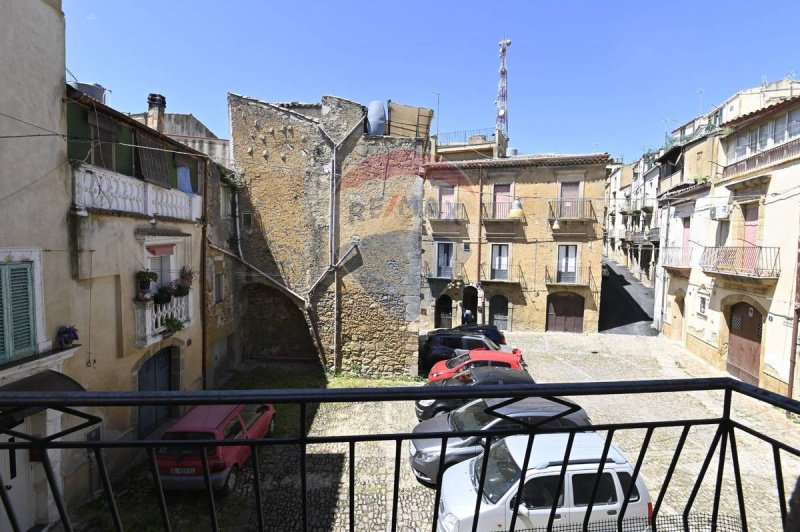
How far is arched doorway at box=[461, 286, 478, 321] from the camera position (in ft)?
74.7

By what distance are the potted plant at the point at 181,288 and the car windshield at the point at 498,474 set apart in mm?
7222

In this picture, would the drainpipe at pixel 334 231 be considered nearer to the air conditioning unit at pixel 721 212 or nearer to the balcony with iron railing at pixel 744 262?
the balcony with iron railing at pixel 744 262

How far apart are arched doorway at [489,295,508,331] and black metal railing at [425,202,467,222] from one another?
4764mm

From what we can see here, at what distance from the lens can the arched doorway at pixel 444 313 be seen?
75.9 feet

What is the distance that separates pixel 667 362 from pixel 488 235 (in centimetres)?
989

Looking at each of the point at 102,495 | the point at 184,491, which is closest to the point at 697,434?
the point at 184,491

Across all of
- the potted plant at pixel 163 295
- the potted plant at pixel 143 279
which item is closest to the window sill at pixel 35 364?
the potted plant at pixel 143 279

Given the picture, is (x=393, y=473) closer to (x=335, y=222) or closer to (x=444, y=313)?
(x=335, y=222)

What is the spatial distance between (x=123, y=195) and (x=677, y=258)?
69.5 ft

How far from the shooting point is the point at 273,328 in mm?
14312

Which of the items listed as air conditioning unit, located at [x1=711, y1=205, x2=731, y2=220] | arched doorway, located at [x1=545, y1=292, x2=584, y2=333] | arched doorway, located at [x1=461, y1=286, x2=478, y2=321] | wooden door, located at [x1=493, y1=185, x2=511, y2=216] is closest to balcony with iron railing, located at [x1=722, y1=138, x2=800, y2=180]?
air conditioning unit, located at [x1=711, y1=205, x2=731, y2=220]

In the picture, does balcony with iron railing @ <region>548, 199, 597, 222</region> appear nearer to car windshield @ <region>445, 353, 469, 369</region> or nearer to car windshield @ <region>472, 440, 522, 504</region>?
car windshield @ <region>445, 353, 469, 369</region>

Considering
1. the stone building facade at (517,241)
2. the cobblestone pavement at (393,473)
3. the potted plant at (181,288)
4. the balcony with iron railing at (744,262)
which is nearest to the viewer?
the cobblestone pavement at (393,473)

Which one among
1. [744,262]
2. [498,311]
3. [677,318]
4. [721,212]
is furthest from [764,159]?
[498,311]
